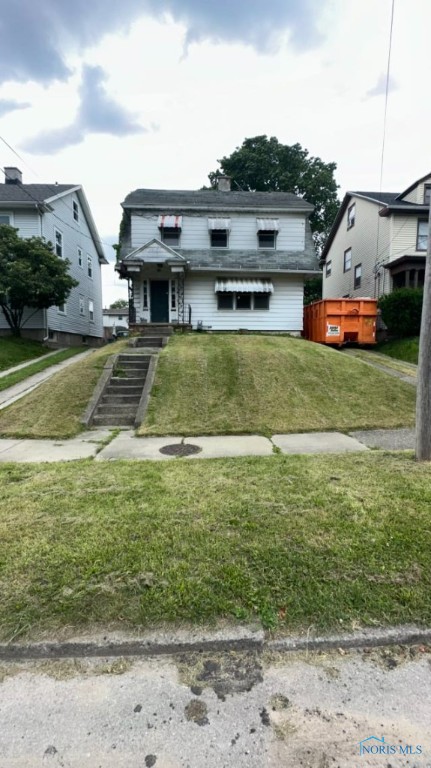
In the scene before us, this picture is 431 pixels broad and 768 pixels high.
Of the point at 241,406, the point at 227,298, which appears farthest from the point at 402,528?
the point at 227,298

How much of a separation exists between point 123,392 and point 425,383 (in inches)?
230

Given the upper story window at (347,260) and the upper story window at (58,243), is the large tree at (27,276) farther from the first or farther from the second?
the upper story window at (347,260)

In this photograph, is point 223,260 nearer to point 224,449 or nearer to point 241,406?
point 241,406

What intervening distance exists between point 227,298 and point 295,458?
12.8m

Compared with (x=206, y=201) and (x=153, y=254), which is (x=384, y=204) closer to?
(x=206, y=201)

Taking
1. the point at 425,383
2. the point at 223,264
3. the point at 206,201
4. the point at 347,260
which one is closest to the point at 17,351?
the point at 223,264

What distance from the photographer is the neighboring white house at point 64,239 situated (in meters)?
17.5

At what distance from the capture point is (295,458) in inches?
186

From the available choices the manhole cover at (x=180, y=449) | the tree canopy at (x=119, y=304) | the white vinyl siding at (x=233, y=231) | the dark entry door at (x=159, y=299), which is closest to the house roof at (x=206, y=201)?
the white vinyl siding at (x=233, y=231)

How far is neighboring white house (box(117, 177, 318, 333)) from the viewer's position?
16328 mm

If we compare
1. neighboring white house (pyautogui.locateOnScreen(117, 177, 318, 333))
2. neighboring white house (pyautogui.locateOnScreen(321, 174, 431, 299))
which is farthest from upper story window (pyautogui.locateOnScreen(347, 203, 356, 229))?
neighboring white house (pyautogui.locateOnScreen(117, 177, 318, 333))

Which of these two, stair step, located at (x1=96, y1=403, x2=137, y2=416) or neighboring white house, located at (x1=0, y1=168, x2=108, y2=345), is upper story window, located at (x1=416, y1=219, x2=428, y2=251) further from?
neighboring white house, located at (x1=0, y1=168, x2=108, y2=345)

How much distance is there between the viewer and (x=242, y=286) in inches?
632

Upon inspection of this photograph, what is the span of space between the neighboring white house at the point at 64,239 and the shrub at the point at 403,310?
14877 mm
